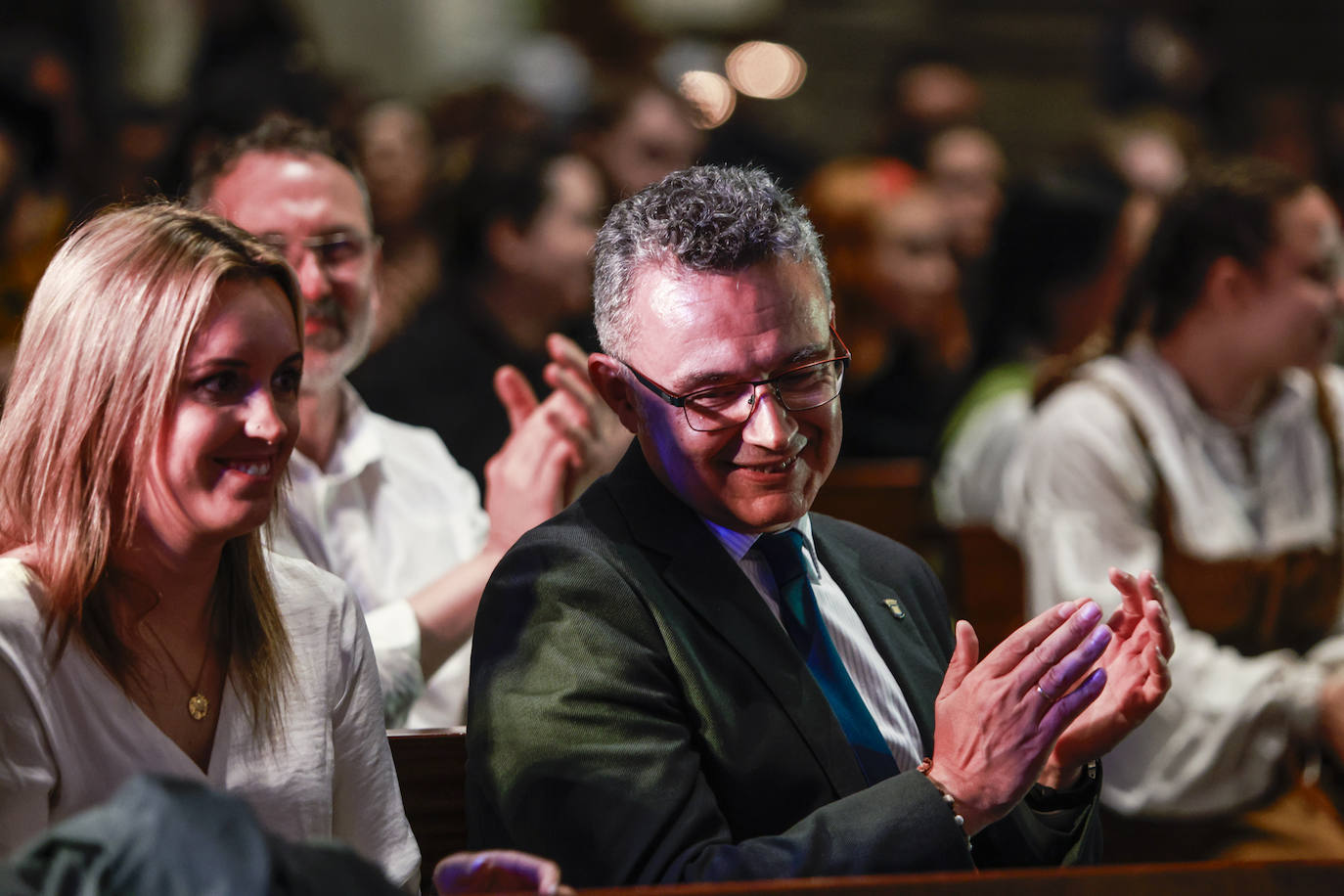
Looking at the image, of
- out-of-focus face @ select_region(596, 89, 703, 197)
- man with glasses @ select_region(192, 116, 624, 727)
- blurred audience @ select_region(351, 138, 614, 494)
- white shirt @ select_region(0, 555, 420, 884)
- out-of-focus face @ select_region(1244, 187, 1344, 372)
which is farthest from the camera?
out-of-focus face @ select_region(596, 89, 703, 197)

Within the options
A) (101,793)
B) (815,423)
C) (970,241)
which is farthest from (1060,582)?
(970,241)

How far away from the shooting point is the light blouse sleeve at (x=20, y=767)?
5.25ft

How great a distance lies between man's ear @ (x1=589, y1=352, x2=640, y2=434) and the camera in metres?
2.00

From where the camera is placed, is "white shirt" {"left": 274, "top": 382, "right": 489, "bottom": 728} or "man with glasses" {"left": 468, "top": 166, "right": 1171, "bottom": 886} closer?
"man with glasses" {"left": 468, "top": 166, "right": 1171, "bottom": 886}

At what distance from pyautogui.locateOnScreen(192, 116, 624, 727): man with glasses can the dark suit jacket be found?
54 centimetres

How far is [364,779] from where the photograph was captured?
6.23 feet

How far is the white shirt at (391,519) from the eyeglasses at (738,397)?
0.86 meters

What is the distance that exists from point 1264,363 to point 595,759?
229 centimetres

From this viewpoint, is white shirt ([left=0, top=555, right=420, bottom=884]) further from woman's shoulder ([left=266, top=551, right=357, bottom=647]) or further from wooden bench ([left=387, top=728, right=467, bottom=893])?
wooden bench ([left=387, top=728, right=467, bottom=893])

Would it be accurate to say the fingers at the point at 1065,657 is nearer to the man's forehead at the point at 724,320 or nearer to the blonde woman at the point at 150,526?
the man's forehead at the point at 724,320

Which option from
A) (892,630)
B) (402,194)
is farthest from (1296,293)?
(402,194)

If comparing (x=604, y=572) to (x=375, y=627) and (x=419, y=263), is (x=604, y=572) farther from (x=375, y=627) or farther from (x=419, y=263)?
(x=419, y=263)

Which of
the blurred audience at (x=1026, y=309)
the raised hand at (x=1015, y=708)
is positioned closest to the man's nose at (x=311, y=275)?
the raised hand at (x=1015, y=708)

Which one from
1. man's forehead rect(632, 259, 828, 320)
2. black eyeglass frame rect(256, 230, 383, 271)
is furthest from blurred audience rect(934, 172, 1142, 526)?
man's forehead rect(632, 259, 828, 320)
